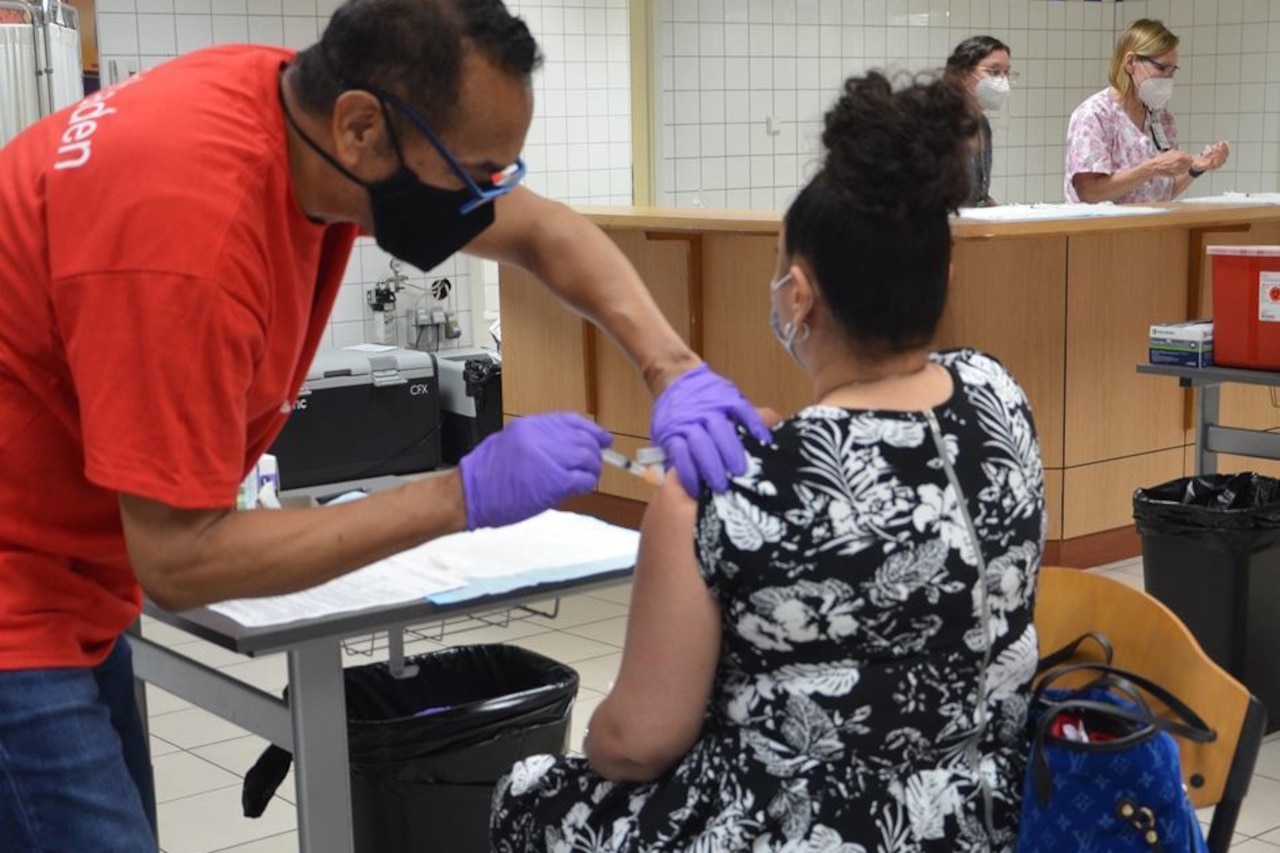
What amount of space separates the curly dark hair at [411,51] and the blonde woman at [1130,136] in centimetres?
444

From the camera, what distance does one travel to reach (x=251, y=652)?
178cm

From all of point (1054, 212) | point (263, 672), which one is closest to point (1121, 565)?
point (1054, 212)

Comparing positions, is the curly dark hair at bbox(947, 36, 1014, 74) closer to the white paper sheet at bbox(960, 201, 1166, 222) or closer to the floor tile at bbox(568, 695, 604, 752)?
the white paper sheet at bbox(960, 201, 1166, 222)

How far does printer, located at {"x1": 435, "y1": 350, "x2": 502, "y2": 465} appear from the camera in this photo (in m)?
6.10

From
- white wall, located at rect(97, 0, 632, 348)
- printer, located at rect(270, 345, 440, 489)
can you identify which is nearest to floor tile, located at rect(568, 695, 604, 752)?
printer, located at rect(270, 345, 440, 489)

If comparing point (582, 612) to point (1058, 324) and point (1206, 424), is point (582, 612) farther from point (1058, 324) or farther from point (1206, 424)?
point (1206, 424)

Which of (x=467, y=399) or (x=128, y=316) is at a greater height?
(x=128, y=316)

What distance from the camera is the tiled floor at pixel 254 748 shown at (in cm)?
308

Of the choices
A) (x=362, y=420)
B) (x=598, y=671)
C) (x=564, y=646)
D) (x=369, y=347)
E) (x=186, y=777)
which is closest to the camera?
(x=186, y=777)

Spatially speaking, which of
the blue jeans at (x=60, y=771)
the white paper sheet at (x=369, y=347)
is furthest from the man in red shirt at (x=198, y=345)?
the white paper sheet at (x=369, y=347)

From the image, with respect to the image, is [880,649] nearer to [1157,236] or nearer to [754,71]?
[1157,236]

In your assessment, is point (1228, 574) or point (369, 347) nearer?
point (1228, 574)

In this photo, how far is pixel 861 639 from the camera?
153 cm

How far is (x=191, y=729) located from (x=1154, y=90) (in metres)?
3.91
